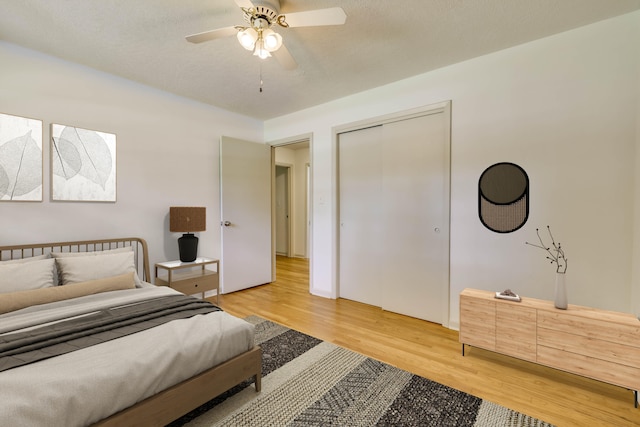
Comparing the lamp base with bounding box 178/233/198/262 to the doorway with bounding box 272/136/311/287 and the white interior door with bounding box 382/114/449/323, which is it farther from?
the doorway with bounding box 272/136/311/287

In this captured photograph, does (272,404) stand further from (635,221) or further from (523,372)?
(635,221)

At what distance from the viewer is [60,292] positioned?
6.91 ft

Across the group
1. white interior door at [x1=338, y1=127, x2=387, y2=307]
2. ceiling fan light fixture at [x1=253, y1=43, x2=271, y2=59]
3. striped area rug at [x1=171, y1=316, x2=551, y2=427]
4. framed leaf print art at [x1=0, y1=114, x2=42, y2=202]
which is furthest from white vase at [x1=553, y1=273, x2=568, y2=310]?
framed leaf print art at [x1=0, y1=114, x2=42, y2=202]

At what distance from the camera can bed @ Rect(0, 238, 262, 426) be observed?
1.14 meters

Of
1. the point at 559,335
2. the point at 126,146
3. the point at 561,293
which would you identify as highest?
the point at 126,146

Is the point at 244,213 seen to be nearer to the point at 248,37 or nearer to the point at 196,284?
the point at 196,284

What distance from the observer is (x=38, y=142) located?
259 centimetres

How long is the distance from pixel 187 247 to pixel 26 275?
1.37 meters

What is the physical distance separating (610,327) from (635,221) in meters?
0.84

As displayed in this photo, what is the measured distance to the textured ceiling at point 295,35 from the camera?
198 cm

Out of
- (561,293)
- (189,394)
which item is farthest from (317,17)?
(561,293)

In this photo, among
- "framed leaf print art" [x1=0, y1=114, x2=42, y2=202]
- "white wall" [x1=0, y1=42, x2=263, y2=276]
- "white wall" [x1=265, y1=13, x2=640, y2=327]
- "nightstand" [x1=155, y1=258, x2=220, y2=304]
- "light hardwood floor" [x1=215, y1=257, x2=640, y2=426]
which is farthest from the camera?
"nightstand" [x1=155, y1=258, x2=220, y2=304]

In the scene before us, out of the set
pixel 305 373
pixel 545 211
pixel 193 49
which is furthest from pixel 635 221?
pixel 193 49

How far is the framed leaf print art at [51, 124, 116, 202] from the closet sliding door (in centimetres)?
266
